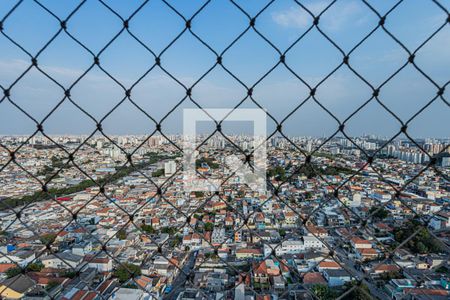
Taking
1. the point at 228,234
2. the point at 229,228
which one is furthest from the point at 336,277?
the point at 229,228

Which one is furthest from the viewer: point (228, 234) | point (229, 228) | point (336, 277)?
point (229, 228)

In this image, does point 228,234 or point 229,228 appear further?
point 229,228

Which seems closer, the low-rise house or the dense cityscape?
the dense cityscape

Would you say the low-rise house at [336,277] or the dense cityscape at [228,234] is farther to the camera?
the low-rise house at [336,277]

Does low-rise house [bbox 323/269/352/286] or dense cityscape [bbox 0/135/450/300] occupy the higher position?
dense cityscape [bbox 0/135/450/300]

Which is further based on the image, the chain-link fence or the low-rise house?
the low-rise house

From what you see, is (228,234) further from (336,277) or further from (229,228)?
(229,228)

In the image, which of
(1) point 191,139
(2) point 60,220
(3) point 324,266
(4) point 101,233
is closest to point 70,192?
(2) point 60,220

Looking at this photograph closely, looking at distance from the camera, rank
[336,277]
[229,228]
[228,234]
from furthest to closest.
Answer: [229,228]
[228,234]
[336,277]

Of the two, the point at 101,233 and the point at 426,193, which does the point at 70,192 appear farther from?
the point at 426,193
